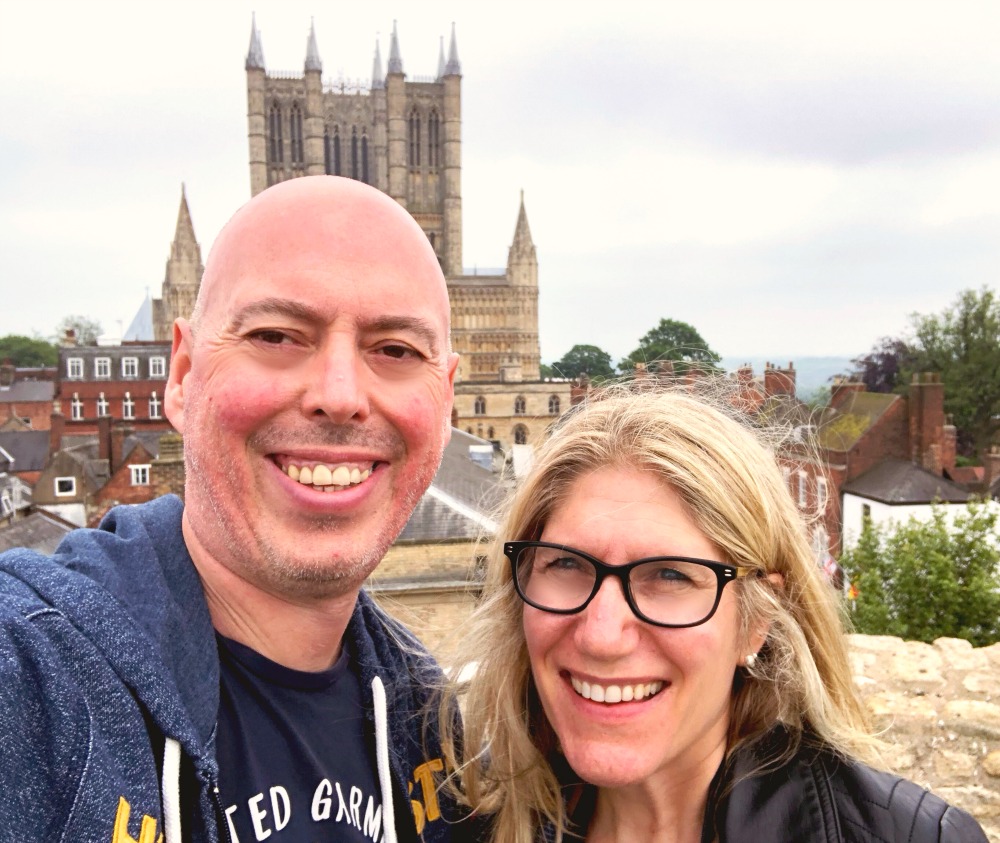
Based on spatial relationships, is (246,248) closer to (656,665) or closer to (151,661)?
(151,661)

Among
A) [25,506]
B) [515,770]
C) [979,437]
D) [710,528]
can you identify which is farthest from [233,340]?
[979,437]

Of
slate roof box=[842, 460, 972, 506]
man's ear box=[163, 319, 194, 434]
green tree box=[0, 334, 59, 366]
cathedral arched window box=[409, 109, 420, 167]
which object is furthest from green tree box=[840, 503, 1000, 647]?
green tree box=[0, 334, 59, 366]

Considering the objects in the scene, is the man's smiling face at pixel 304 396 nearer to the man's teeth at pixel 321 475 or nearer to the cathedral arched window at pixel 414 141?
the man's teeth at pixel 321 475

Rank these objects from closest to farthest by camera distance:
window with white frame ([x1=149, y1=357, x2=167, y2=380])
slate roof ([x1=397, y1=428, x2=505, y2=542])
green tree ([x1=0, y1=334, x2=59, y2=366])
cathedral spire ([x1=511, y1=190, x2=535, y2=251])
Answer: slate roof ([x1=397, y1=428, x2=505, y2=542]) → window with white frame ([x1=149, y1=357, x2=167, y2=380]) → cathedral spire ([x1=511, y1=190, x2=535, y2=251]) → green tree ([x1=0, y1=334, x2=59, y2=366])

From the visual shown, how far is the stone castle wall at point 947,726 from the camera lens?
4309mm

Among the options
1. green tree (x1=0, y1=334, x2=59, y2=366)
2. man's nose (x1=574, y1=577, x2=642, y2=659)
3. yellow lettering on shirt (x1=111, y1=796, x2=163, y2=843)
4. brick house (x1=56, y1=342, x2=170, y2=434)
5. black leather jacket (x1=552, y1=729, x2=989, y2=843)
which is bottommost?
black leather jacket (x1=552, y1=729, x2=989, y2=843)

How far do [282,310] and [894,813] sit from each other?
1.98 meters

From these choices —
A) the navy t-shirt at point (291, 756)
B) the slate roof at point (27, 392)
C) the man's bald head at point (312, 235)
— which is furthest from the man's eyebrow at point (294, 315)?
the slate roof at point (27, 392)

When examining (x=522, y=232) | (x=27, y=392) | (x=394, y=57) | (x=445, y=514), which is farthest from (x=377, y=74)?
(x=445, y=514)

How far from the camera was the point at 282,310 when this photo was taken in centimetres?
212

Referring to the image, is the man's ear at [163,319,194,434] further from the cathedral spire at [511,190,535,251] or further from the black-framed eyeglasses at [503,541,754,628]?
the cathedral spire at [511,190,535,251]

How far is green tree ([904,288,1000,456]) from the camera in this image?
41.2 metres

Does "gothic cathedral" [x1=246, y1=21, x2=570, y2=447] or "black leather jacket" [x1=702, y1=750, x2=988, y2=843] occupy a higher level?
"gothic cathedral" [x1=246, y1=21, x2=570, y2=447]

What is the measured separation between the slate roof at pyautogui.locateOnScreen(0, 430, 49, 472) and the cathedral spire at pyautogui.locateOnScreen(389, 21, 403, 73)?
177 feet
